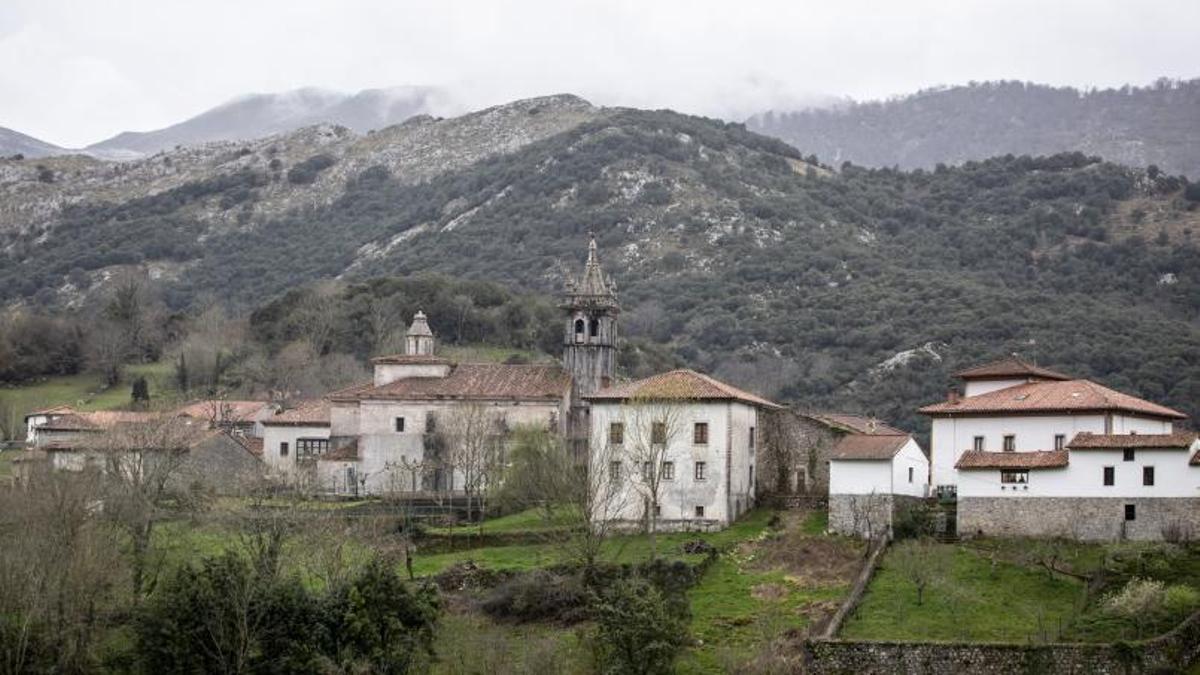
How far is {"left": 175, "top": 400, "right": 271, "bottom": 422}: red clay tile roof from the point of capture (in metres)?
86.9

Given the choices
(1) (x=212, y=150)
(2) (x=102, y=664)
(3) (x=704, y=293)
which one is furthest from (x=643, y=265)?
(2) (x=102, y=664)

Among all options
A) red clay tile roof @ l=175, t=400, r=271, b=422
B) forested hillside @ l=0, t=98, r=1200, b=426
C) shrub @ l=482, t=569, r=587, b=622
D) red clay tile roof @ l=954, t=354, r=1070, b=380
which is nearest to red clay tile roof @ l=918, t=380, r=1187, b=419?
red clay tile roof @ l=954, t=354, r=1070, b=380

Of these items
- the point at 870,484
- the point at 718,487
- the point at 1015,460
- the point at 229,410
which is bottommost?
the point at 718,487

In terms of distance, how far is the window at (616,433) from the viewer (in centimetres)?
6250

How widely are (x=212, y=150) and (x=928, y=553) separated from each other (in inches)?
6222

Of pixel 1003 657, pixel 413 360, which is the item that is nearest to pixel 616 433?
pixel 413 360

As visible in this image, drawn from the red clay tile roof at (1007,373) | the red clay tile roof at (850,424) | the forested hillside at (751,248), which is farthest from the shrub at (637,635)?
the forested hillside at (751,248)

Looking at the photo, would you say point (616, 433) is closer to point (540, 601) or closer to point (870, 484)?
point (870, 484)

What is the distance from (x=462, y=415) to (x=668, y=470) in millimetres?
13320

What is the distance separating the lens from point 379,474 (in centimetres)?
7400

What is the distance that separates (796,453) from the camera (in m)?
64.6

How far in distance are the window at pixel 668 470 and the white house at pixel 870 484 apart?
20.9 feet

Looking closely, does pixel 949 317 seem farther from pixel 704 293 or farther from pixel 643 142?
pixel 643 142

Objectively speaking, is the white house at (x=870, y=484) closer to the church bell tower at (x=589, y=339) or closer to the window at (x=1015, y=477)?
the window at (x=1015, y=477)
